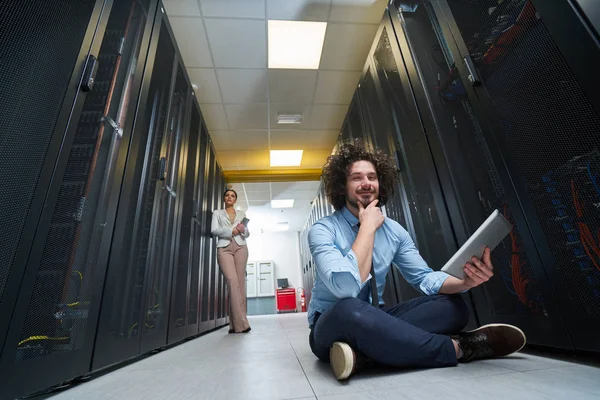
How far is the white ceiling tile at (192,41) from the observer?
9.66 ft

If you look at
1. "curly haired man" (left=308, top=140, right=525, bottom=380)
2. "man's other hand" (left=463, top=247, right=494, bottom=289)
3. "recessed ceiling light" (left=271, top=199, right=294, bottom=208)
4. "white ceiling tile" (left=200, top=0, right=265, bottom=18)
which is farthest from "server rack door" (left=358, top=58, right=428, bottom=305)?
"recessed ceiling light" (left=271, top=199, right=294, bottom=208)

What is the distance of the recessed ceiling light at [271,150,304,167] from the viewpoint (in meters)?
5.59

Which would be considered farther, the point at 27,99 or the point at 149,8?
the point at 149,8

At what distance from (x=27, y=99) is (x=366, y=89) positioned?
9.84 ft

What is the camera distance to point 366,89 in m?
3.29

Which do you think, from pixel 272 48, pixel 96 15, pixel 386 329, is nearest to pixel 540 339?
pixel 386 329

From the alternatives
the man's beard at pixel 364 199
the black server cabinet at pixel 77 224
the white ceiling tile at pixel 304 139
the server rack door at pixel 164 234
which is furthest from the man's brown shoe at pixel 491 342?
the white ceiling tile at pixel 304 139

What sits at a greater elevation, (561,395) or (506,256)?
(506,256)

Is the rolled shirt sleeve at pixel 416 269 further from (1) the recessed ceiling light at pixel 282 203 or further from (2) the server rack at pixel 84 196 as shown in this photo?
(1) the recessed ceiling light at pixel 282 203

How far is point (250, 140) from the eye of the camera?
505cm

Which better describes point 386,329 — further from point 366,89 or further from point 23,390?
point 366,89

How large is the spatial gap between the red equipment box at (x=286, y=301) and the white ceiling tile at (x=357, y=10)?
8.88 meters

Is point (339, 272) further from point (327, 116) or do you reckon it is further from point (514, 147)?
point (327, 116)

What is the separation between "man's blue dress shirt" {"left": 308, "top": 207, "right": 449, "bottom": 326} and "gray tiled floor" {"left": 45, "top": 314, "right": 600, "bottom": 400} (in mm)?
280
